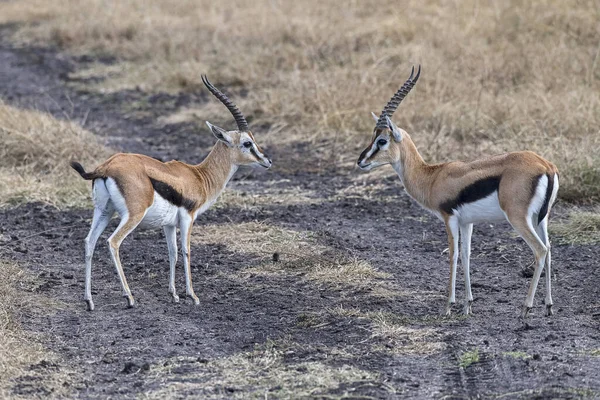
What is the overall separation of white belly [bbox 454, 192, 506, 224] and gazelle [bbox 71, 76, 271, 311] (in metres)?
1.49

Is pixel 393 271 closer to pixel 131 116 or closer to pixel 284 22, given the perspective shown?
pixel 131 116

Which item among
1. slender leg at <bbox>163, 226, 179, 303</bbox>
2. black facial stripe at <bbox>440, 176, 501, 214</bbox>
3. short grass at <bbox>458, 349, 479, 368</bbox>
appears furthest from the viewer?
slender leg at <bbox>163, 226, 179, 303</bbox>

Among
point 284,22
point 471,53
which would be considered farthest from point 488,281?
point 284,22

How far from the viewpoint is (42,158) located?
359 inches

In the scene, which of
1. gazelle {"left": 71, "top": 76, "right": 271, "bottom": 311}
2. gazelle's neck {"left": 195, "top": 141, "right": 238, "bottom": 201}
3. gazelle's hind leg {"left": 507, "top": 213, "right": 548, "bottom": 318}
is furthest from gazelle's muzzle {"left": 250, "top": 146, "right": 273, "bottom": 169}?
gazelle's hind leg {"left": 507, "top": 213, "right": 548, "bottom": 318}

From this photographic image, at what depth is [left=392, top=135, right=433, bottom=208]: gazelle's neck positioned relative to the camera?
611 centimetres

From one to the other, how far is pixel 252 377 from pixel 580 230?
11.4ft

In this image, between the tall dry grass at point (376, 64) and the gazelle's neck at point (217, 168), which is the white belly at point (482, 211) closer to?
the gazelle's neck at point (217, 168)

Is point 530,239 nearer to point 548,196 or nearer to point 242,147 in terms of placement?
point 548,196

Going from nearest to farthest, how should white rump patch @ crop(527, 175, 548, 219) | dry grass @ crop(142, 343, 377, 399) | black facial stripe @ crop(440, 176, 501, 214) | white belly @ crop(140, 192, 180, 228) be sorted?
dry grass @ crop(142, 343, 377, 399) → white rump patch @ crop(527, 175, 548, 219) → black facial stripe @ crop(440, 176, 501, 214) → white belly @ crop(140, 192, 180, 228)

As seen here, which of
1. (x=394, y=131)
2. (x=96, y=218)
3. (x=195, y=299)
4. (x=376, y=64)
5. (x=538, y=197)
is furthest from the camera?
(x=376, y=64)

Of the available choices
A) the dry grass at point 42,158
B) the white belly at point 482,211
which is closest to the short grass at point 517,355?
the white belly at point 482,211

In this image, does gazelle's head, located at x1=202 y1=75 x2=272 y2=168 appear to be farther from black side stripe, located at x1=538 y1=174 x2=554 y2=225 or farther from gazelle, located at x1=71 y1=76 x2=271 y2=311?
black side stripe, located at x1=538 y1=174 x2=554 y2=225

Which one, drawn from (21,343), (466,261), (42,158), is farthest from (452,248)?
(42,158)
